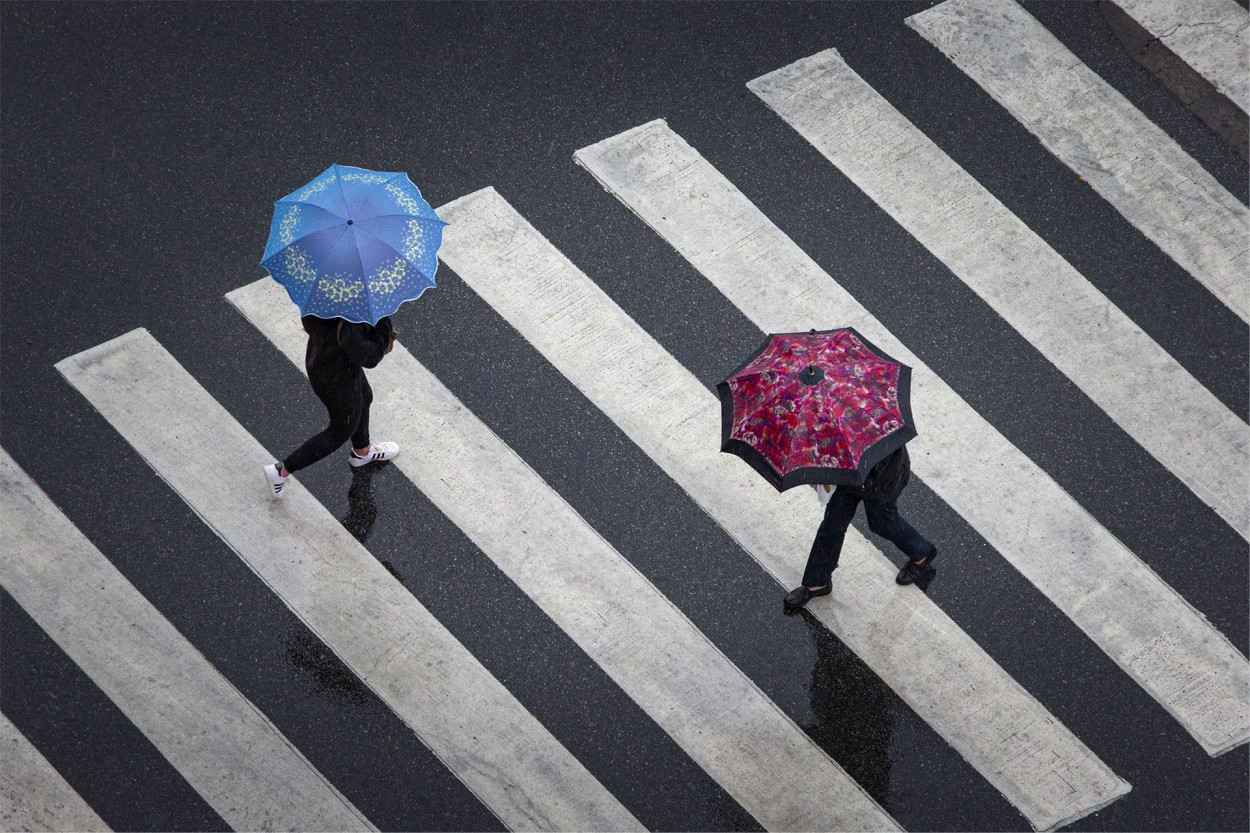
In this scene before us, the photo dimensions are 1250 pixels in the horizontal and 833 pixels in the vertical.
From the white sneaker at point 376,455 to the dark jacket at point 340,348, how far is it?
84 centimetres

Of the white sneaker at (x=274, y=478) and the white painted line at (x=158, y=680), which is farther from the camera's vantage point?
the white sneaker at (x=274, y=478)

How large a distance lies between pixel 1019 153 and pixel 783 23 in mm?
1739

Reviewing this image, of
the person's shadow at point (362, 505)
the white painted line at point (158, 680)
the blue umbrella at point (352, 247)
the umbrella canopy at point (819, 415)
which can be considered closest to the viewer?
the umbrella canopy at point (819, 415)

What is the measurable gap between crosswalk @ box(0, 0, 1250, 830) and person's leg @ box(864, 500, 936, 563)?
13.2 inches

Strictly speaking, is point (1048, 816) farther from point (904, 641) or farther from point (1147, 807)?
point (904, 641)

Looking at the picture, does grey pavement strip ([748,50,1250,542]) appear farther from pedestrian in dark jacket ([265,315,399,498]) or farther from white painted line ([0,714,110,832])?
white painted line ([0,714,110,832])

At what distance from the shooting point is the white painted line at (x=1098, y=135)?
852 cm

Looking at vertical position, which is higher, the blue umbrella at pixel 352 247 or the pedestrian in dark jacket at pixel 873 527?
the blue umbrella at pixel 352 247

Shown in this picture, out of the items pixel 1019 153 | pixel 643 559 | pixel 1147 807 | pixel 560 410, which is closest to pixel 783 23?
pixel 1019 153

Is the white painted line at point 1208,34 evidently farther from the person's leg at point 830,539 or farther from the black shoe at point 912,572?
the person's leg at point 830,539

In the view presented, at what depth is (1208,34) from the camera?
30.4 ft

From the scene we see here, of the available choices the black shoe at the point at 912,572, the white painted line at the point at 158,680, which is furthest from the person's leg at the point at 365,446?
the black shoe at the point at 912,572

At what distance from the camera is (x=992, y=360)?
8070mm

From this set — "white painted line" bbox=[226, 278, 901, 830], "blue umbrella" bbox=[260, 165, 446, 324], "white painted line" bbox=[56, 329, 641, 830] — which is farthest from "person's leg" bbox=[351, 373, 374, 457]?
"blue umbrella" bbox=[260, 165, 446, 324]
